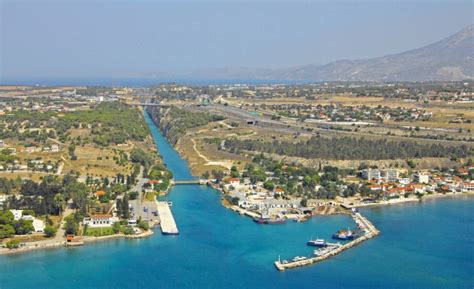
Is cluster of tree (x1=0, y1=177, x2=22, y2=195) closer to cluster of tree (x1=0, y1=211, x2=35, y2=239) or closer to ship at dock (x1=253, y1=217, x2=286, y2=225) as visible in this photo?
cluster of tree (x1=0, y1=211, x2=35, y2=239)

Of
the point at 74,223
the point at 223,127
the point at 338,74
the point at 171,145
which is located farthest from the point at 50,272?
the point at 338,74

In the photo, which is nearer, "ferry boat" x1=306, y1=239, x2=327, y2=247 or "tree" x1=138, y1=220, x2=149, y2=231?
"ferry boat" x1=306, y1=239, x2=327, y2=247

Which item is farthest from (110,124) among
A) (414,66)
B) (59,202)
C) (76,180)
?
(414,66)

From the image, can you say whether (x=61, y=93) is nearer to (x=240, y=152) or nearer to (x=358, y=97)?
(x=358, y=97)

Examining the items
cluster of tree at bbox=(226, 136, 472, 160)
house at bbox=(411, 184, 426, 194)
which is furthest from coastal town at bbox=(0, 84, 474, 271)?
cluster of tree at bbox=(226, 136, 472, 160)

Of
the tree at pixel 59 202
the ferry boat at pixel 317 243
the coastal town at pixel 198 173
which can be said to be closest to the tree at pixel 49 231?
the coastal town at pixel 198 173
